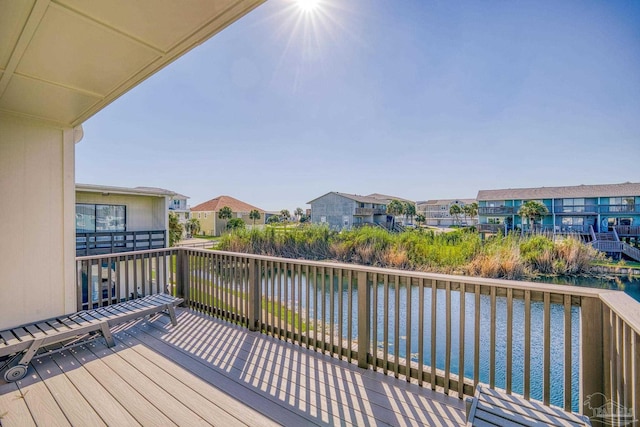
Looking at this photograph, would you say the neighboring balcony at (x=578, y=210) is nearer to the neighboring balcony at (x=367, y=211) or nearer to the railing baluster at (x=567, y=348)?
the neighboring balcony at (x=367, y=211)

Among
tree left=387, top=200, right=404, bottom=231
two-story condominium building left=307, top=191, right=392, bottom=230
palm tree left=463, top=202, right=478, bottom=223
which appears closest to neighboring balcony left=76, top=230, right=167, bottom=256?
two-story condominium building left=307, top=191, right=392, bottom=230

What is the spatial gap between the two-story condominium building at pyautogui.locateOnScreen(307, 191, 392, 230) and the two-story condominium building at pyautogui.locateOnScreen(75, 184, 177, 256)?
20.8 meters

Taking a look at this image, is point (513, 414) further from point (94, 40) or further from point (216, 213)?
point (216, 213)

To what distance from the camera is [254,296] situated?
340cm

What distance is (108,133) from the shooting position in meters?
11.6

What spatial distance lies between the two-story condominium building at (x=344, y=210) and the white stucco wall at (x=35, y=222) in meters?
27.8

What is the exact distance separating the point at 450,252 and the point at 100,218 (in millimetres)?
13236

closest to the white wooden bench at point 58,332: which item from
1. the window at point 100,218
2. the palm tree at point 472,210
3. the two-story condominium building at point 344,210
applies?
the window at point 100,218

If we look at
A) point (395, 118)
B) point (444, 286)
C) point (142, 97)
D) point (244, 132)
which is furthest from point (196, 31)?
point (244, 132)

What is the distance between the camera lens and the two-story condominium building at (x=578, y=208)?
22.9 m

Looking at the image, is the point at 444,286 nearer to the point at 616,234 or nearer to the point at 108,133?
the point at 108,133

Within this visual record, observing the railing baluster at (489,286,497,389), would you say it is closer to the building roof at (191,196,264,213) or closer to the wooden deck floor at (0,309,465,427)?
the wooden deck floor at (0,309,465,427)

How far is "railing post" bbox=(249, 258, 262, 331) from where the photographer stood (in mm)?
3377

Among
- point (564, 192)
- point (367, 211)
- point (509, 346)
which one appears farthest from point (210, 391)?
point (564, 192)
